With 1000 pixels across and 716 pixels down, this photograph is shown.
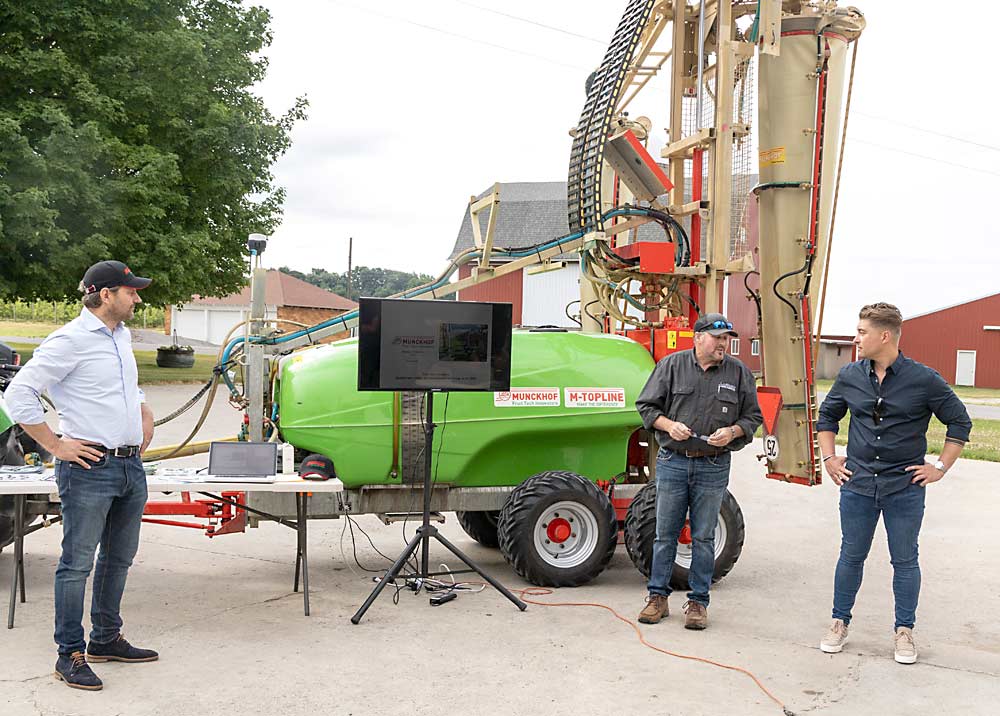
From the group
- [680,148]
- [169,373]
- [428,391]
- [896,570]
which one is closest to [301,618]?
[428,391]

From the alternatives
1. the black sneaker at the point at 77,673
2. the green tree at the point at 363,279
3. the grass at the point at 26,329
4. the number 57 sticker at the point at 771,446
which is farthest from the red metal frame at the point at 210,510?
the green tree at the point at 363,279

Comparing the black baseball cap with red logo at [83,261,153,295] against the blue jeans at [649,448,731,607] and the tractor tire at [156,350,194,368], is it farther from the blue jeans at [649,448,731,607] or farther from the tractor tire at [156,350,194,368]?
the tractor tire at [156,350,194,368]

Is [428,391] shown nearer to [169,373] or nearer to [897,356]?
[897,356]

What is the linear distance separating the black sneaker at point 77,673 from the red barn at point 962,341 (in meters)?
42.6

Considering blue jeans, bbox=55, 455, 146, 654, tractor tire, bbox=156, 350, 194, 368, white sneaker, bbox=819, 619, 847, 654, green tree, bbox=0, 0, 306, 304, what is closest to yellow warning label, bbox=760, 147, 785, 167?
white sneaker, bbox=819, 619, 847, 654

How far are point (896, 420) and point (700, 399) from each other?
1149 millimetres

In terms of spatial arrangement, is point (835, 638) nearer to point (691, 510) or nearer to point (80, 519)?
point (691, 510)

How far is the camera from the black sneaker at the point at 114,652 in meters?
5.03

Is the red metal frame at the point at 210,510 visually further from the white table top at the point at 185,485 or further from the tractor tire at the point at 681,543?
the tractor tire at the point at 681,543

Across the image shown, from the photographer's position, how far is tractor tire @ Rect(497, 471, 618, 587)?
666 centimetres

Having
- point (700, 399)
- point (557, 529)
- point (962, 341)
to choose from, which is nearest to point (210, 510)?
point (557, 529)

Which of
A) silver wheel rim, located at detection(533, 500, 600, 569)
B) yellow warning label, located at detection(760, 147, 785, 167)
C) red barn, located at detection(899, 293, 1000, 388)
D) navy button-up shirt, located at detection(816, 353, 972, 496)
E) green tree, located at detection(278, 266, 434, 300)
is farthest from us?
green tree, located at detection(278, 266, 434, 300)

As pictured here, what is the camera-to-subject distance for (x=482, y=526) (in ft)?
26.5

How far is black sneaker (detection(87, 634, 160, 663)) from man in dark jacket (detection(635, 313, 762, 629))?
9.59 ft
